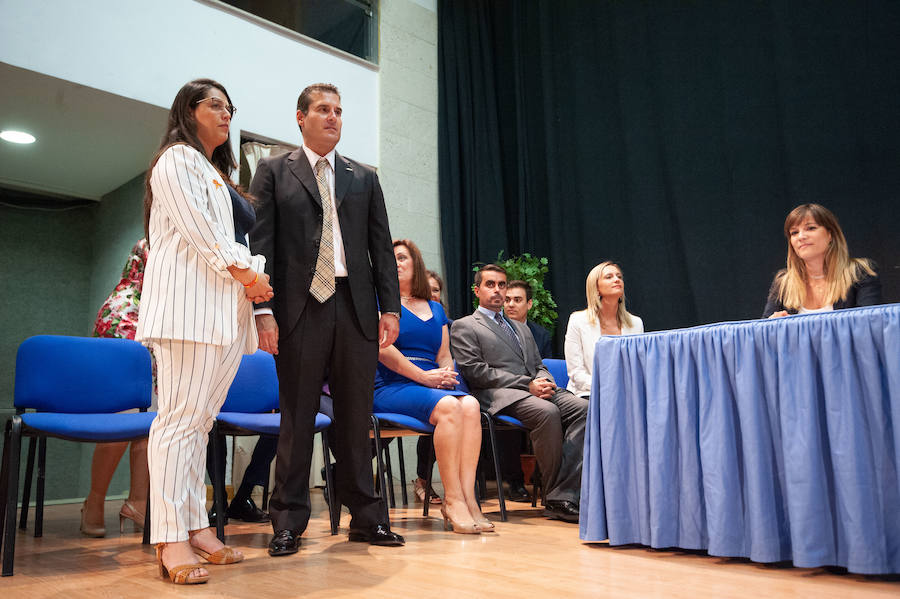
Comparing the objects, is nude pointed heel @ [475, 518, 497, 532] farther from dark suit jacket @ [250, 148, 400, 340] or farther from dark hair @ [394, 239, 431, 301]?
dark hair @ [394, 239, 431, 301]

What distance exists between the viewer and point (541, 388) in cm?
357

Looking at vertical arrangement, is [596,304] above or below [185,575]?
above

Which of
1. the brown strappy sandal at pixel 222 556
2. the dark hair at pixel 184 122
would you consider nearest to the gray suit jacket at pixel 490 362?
the brown strappy sandal at pixel 222 556

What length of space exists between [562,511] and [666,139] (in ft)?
11.4

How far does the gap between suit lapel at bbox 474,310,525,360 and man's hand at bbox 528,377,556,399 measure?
184 millimetres

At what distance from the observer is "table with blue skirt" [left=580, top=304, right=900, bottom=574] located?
2002 millimetres

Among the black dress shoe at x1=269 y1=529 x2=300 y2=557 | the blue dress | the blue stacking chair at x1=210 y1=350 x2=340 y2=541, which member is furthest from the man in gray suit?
the black dress shoe at x1=269 y1=529 x2=300 y2=557

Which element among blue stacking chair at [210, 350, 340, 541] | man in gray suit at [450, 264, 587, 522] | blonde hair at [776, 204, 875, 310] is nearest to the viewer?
blue stacking chair at [210, 350, 340, 541]

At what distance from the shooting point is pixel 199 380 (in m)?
1.97

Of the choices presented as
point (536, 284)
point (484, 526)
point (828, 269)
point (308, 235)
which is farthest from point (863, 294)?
point (536, 284)

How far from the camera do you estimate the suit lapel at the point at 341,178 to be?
2.51 meters

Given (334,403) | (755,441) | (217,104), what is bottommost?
(755,441)

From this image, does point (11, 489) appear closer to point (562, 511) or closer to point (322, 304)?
point (322, 304)

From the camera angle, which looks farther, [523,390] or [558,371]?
[558,371]
